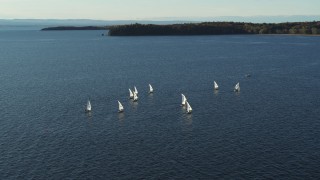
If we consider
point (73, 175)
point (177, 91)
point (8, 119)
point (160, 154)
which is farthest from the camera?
point (177, 91)

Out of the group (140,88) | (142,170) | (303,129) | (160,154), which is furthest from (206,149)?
(140,88)

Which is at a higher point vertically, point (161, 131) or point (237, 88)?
point (237, 88)

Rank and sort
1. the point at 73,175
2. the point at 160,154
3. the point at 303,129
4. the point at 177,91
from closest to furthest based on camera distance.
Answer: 1. the point at 73,175
2. the point at 160,154
3. the point at 303,129
4. the point at 177,91

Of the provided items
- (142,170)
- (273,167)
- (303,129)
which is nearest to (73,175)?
(142,170)

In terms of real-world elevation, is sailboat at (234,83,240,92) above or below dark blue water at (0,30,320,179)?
above

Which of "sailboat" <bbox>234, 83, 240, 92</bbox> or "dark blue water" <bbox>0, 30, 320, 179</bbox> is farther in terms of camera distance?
"sailboat" <bbox>234, 83, 240, 92</bbox>

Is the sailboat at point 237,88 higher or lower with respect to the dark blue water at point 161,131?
higher

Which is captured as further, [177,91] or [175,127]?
[177,91]

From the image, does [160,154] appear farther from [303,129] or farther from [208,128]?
[303,129]

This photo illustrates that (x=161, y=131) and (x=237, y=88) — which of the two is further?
(x=237, y=88)

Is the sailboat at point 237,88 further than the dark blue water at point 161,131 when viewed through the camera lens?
Yes
